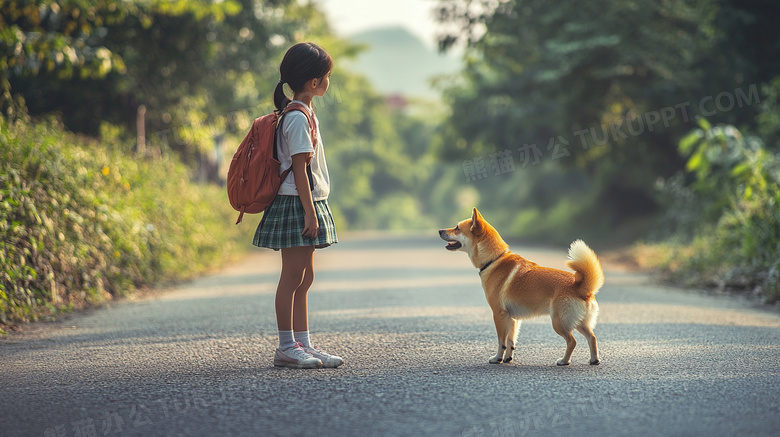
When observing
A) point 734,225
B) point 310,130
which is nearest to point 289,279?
point 310,130

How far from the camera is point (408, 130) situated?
202 ft

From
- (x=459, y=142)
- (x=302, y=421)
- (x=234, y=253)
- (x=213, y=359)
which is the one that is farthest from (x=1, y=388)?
(x=459, y=142)

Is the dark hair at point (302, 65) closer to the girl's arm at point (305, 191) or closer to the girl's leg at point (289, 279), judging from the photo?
the girl's arm at point (305, 191)

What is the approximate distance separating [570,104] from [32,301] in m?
14.1

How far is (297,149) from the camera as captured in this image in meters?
4.55

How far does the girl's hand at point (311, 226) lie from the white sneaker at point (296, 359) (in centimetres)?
76

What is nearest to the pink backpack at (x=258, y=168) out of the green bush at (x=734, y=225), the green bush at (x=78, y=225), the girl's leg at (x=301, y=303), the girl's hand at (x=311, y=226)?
the girl's hand at (x=311, y=226)

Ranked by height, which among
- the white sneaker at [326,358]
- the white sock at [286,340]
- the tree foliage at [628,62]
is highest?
the tree foliage at [628,62]

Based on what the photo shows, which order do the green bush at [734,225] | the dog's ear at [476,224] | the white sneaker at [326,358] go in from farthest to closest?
the green bush at [734,225]
the dog's ear at [476,224]
the white sneaker at [326,358]

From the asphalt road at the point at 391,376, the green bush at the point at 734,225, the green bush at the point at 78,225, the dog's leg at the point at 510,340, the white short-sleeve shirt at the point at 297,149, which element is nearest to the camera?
the asphalt road at the point at 391,376

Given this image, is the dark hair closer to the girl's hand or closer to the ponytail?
the ponytail

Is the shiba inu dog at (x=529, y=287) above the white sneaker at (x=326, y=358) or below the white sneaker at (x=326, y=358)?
above

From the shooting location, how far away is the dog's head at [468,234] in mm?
5121

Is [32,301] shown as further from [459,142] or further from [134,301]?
[459,142]
